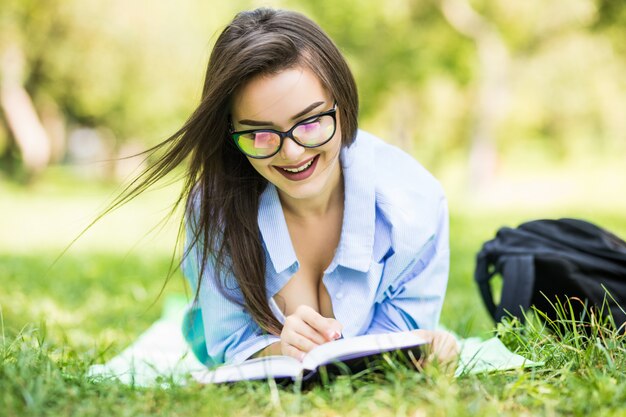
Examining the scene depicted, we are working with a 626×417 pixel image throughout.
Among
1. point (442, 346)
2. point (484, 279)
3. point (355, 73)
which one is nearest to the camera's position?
point (442, 346)

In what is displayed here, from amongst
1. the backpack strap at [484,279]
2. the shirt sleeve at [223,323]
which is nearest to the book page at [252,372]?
the shirt sleeve at [223,323]

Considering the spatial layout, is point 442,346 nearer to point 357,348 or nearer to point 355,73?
point 357,348

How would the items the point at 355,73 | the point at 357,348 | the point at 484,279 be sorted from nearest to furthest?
1. the point at 357,348
2. the point at 484,279
3. the point at 355,73

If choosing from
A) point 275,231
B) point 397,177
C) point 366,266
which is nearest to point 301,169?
point 275,231

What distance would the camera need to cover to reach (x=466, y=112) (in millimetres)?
24422

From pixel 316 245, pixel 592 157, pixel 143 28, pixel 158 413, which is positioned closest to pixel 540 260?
pixel 316 245

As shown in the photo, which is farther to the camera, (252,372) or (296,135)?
(296,135)

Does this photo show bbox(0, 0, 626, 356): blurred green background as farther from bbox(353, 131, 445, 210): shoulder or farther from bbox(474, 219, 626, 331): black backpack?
bbox(353, 131, 445, 210): shoulder

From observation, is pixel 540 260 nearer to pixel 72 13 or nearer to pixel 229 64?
pixel 229 64

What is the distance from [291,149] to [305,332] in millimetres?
592

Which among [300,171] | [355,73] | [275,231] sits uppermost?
[355,73]

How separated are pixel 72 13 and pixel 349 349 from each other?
12567 mm

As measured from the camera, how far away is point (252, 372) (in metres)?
1.88

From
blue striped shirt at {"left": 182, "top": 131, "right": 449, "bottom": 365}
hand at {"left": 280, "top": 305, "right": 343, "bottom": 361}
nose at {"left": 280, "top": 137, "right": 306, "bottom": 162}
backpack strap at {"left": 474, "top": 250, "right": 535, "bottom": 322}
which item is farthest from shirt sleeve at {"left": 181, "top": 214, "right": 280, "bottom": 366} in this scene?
backpack strap at {"left": 474, "top": 250, "right": 535, "bottom": 322}
